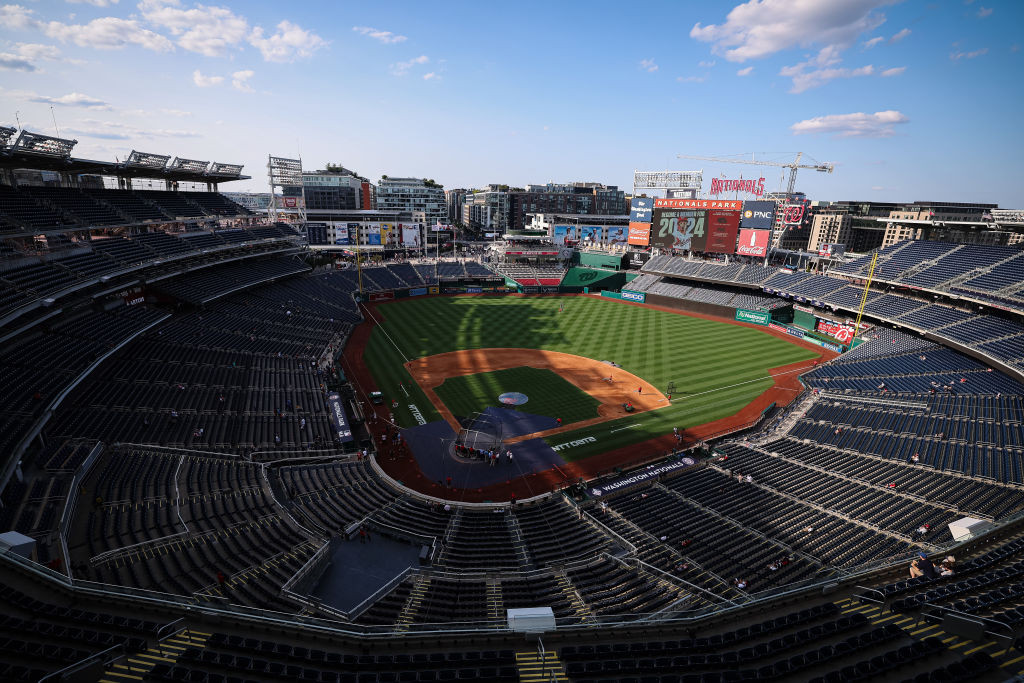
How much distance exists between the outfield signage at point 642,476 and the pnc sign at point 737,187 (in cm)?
6070

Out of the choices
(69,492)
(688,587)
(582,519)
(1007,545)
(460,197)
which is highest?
(460,197)

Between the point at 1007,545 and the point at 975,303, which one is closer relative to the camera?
the point at 1007,545

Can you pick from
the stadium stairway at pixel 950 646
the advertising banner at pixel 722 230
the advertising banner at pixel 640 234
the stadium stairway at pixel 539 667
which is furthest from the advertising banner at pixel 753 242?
the stadium stairway at pixel 539 667

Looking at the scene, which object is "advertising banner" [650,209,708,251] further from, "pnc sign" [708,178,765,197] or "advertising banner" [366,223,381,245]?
"advertising banner" [366,223,381,245]

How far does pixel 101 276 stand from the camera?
3347 cm

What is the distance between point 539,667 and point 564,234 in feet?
302

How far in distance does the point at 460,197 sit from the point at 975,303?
592 feet

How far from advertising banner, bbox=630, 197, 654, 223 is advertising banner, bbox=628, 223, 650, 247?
32.6 inches

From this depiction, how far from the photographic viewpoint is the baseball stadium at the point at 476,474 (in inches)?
446

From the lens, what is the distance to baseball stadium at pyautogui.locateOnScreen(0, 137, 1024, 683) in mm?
11320

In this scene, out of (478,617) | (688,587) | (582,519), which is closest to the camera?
(478,617)

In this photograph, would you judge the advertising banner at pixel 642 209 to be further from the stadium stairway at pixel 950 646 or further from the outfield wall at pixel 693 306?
the stadium stairway at pixel 950 646

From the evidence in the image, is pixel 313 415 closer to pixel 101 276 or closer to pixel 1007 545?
pixel 101 276

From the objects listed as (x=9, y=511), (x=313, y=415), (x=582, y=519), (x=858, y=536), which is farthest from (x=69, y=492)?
(x=858, y=536)
